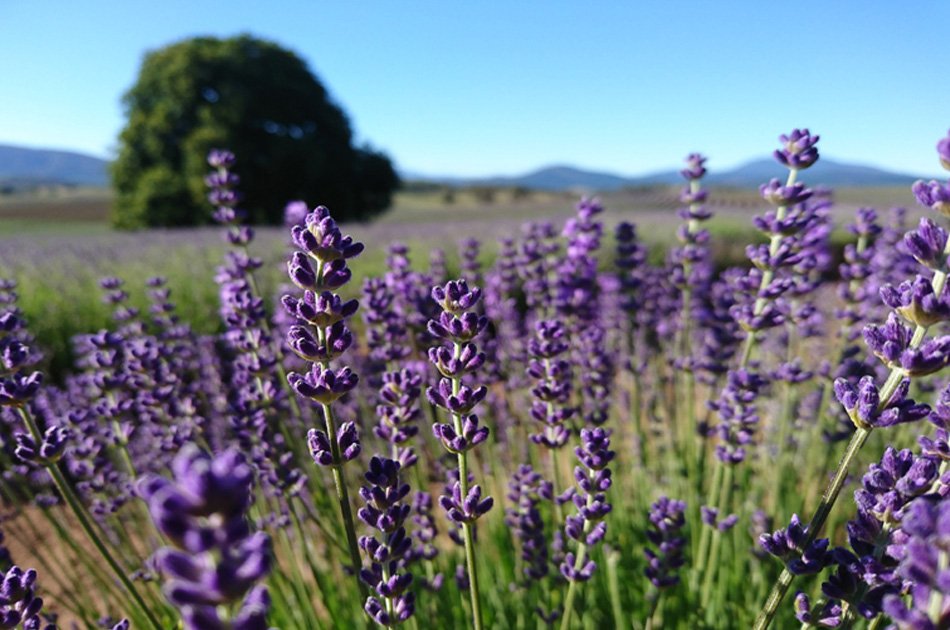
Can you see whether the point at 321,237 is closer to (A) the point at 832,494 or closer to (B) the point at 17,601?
(B) the point at 17,601

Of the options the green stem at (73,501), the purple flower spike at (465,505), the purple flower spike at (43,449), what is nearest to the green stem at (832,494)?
the purple flower spike at (465,505)

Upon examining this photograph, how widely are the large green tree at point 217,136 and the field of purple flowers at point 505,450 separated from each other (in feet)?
63.1

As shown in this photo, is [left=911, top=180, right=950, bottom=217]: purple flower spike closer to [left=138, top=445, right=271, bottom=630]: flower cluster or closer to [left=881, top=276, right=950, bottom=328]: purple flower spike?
[left=881, top=276, right=950, bottom=328]: purple flower spike

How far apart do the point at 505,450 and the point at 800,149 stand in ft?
8.84

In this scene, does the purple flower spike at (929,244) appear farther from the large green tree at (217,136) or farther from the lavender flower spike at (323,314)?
the large green tree at (217,136)

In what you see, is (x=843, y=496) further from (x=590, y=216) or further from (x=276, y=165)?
(x=276, y=165)

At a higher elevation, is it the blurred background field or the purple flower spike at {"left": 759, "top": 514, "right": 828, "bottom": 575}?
the purple flower spike at {"left": 759, "top": 514, "right": 828, "bottom": 575}

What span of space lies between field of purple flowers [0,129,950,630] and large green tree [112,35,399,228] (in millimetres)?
19235

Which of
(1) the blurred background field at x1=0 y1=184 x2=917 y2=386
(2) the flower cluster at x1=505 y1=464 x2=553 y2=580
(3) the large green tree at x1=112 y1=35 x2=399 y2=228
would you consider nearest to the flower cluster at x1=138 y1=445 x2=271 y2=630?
(2) the flower cluster at x1=505 y1=464 x2=553 y2=580

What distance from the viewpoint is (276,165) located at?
73.7 ft

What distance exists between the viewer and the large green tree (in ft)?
73.3

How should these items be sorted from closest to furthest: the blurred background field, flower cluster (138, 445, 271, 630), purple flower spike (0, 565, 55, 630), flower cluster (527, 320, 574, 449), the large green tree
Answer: flower cluster (138, 445, 271, 630)
purple flower spike (0, 565, 55, 630)
flower cluster (527, 320, 574, 449)
the blurred background field
the large green tree

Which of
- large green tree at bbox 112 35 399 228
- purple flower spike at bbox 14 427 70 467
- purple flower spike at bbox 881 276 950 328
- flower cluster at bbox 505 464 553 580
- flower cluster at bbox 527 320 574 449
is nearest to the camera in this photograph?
purple flower spike at bbox 881 276 950 328

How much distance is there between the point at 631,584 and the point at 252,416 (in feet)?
6.10
